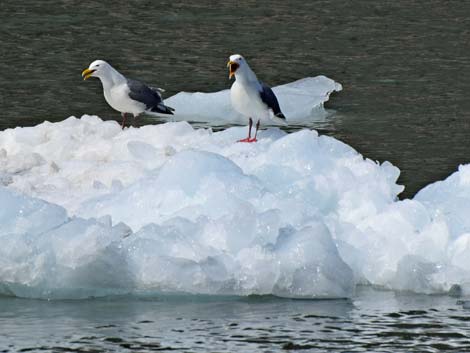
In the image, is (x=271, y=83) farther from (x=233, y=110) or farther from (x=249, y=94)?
(x=249, y=94)

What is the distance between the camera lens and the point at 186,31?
68.2ft

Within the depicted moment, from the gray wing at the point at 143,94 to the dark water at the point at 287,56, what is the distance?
204cm

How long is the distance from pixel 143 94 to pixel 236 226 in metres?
4.22

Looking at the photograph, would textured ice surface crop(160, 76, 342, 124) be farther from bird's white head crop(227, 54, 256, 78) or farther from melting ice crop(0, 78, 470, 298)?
melting ice crop(0, 78, 470, 298)

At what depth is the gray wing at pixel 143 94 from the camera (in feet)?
42.3

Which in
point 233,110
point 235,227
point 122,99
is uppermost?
point 233,110

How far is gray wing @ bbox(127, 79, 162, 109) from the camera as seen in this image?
12906 mm

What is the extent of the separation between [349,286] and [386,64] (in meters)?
10.1

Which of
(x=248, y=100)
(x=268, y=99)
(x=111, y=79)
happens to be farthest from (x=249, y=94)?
(x=111, y=79)

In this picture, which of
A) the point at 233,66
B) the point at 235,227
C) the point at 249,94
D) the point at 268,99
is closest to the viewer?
the point at 235,227

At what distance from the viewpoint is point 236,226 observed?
29.5 ft

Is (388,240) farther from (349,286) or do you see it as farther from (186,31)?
(186,31)

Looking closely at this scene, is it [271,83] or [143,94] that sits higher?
[271,83]

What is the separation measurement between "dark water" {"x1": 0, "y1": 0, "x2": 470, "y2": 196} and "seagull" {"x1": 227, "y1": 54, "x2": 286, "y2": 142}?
1.29 meters
